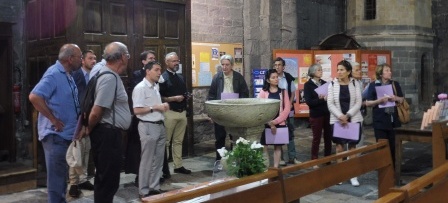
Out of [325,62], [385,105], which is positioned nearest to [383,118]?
[385,105]

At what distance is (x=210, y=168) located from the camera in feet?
24.2

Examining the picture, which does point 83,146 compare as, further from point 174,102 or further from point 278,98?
point 278,98

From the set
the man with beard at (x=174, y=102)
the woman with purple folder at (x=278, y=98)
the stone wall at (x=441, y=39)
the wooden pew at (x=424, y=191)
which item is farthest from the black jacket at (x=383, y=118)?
the stone wall at (x=441, y=39)

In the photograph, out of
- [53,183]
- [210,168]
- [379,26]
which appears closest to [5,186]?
[53,183]

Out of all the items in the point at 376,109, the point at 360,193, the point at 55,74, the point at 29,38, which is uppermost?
the point at 29,38

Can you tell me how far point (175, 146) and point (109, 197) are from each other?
2.41m

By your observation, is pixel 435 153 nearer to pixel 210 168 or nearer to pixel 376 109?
pixel 376 109

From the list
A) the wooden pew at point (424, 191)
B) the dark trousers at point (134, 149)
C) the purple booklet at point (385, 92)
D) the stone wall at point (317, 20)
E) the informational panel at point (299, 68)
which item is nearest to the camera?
the wooden pew at point (424, 191)

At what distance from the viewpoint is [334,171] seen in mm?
3834

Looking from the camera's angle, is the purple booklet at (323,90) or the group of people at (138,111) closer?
the group of people at (138,111)

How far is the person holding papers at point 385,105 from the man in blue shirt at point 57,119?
12.7ft

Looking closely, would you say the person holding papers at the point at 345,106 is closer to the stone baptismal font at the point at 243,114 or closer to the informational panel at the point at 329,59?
the stone baptismal font at the point at 243,114

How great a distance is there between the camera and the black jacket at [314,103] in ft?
22.5

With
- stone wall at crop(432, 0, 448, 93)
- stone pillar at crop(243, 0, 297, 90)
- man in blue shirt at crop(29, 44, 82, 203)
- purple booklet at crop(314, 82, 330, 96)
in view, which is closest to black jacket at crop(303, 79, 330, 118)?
purple booklet at crop(314, 82, 330, 96)
